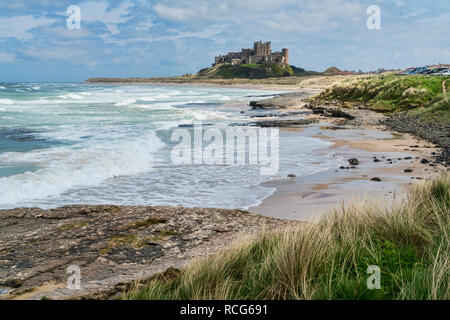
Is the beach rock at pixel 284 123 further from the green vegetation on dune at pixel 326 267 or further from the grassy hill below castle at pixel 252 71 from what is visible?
the grassy hill below castle at pixel 252 71

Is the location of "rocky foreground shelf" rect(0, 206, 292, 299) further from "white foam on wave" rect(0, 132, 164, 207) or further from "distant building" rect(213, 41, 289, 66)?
"distant building" rect(213, 41, 289, 66)

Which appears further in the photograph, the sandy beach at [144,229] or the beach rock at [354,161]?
the beach rock at [354,161]

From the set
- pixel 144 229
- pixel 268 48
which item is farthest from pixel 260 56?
pixel 144 229

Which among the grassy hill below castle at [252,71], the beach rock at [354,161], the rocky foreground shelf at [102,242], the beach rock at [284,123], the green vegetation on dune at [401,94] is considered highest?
the grassy hill below castle at [252,71]

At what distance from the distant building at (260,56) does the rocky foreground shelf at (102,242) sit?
573 ft

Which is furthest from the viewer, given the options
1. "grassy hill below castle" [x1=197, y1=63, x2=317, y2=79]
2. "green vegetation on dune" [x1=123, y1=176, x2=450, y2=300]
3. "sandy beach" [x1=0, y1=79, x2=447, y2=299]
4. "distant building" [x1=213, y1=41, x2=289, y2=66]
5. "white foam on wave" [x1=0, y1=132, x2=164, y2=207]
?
"distant building" [x1=213, y1=41, x2=289, y2=66]

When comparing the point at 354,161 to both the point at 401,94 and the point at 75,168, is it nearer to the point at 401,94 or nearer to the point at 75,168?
the point at 75,168

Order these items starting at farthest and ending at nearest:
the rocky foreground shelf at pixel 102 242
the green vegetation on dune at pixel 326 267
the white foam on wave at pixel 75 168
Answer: the white foam on wave at pixel 75 168 → the rocky foreground shelf at pixel 102 242 → the green vegetation on dune at pixel 326 267

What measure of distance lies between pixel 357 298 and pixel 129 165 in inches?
395

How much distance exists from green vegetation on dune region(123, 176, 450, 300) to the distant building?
176m

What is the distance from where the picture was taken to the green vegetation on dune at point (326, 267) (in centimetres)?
326

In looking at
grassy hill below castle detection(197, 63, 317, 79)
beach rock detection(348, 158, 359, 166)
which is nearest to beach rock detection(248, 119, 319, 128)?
beach rock detection(348, 158, 359, 166)

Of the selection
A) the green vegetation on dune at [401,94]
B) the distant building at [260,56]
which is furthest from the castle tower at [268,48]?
the green vegetation on dune at [401,94]

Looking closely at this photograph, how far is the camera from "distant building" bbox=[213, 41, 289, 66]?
17998 cm
